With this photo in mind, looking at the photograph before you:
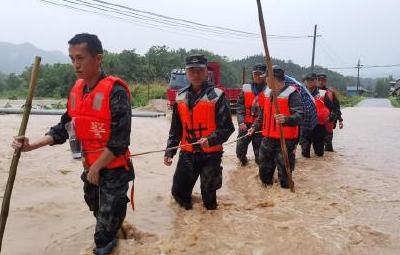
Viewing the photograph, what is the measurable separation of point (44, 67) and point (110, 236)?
155 feet

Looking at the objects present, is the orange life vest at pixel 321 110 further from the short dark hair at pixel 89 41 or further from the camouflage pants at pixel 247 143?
the short dark hair at pixel 89 41

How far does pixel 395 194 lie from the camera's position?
6539 millimetres

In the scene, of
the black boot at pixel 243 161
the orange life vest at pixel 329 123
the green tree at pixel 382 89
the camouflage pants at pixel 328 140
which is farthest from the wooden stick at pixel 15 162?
the green tree at pixel 382 89

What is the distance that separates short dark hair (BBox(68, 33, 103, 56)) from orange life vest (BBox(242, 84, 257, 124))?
472cm

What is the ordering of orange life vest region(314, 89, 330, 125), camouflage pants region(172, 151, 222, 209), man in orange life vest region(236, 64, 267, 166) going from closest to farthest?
camouflage pants region(172, 151, 222, 209) < man in orange life vest region(236, 64, 267, 166) < orange life vest region(314, 89, 330, 125)

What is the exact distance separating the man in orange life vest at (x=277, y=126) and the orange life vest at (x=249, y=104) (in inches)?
60.3

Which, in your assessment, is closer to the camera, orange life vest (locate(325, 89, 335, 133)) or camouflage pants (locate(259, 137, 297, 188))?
camouflage pants (locate(259, 137, 297, 188))

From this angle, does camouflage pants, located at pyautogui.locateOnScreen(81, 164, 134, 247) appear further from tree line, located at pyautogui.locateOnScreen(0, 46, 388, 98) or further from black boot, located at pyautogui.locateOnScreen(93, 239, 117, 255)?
tree line, located at pyautogui.locateOnScreen(0, 46, 388, 98)

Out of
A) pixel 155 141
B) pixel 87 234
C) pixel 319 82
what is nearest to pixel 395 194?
pixel 319 82

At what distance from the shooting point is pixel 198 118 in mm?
4590

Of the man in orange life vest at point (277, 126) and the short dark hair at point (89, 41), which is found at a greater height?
the short dark hair at point (89, 41)

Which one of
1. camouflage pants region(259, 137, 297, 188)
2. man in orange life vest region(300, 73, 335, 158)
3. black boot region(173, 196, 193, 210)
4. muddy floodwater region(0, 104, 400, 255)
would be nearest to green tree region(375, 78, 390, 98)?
man in orange life vest region(300, 73, 335, 158)

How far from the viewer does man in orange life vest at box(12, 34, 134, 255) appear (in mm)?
3156

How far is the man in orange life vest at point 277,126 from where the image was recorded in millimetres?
5680
